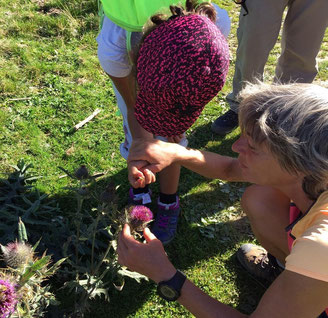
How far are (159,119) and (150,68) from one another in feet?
0.91

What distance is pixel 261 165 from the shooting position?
162 cm

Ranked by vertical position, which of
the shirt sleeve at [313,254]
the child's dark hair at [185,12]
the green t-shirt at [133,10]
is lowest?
the shirt sleeve at [313,254]

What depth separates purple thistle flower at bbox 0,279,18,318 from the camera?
1350mm

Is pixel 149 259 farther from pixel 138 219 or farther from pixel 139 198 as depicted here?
pixel 139 198

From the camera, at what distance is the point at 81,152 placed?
127 inches

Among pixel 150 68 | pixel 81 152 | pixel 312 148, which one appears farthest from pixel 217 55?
pixel 81 152

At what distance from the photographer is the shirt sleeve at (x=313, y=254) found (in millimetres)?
1345

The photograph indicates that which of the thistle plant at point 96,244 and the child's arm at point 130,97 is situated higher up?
the child's arm at point 130,97

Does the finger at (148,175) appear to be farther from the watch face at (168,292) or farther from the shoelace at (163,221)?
the shoelace at (163,221)

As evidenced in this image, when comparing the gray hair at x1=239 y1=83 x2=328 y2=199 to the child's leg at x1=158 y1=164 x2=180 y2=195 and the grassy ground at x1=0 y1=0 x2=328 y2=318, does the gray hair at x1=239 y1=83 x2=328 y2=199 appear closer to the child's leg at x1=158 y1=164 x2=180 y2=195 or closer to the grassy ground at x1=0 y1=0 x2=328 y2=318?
the child's leg at x1=158 y1=164 x2=180 y2=195

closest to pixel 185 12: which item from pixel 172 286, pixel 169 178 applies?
pixel 169 178

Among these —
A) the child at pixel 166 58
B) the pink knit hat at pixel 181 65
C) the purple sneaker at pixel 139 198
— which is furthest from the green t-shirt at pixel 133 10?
the purple sneaker at pixel 139 198

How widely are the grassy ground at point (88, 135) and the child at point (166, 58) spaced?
0.96 m

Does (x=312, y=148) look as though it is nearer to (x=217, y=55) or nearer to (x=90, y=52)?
(x=217, y=55)
